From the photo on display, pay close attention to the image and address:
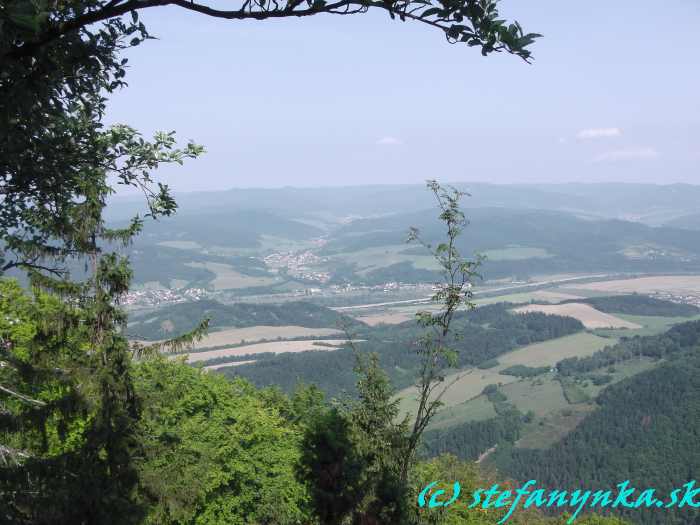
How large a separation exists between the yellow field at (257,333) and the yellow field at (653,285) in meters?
80.8

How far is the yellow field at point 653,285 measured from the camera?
14812 cm

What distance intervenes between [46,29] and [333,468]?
9.17m

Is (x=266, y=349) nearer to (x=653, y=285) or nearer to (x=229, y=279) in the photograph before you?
(x=229, y=279)

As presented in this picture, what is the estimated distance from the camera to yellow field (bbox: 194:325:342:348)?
4040 inches

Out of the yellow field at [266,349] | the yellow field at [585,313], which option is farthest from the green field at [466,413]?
the yellow field at [585,313]

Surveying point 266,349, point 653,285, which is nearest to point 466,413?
point 266,349

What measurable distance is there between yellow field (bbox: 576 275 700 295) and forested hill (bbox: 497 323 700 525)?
75.2 metres

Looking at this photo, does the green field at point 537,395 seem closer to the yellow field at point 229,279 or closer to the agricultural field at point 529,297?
the agricultural field at point 529,297

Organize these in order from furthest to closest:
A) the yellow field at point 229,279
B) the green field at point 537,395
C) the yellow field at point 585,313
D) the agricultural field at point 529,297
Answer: the yellow field at point 229,279
the agricultural field at point 529,297
the yellow field at point 585,313
the green field at point 537,395

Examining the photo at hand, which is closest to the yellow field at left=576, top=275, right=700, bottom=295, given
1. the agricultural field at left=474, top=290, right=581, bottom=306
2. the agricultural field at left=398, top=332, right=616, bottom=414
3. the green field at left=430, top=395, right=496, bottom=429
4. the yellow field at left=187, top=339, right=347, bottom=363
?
the agricultural field at left=474, top=290, right=581, bottom=306

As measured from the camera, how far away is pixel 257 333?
110 meters

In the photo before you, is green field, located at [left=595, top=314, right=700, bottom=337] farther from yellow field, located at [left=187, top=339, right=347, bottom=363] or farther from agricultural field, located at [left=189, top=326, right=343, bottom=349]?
yellow field, located at [left=187, top=339, right=347, bottom=363]

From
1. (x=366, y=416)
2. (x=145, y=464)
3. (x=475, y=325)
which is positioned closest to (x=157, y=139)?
(x=145, y=464)

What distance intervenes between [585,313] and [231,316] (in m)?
73.5
